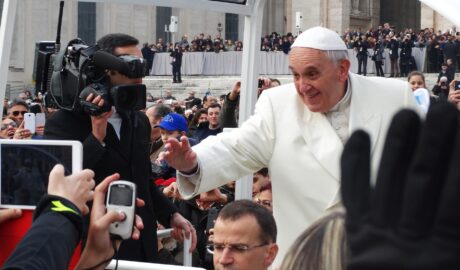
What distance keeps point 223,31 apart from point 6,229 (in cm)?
4138

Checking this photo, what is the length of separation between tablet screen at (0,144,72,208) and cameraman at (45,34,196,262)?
652mm

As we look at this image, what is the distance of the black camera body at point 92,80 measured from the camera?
330cm

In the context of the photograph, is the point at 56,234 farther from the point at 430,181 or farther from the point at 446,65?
the point at 446,65

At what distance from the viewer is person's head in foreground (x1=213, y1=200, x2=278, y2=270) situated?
3.10 metres

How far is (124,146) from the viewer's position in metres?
3.67

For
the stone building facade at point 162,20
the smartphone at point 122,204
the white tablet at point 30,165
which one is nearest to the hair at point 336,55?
the white tablet at point 30,165

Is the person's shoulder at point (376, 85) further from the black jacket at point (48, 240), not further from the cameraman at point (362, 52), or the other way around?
the cameraman at point (362, 52)

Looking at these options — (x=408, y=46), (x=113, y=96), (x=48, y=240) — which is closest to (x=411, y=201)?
(x=48, y=240)

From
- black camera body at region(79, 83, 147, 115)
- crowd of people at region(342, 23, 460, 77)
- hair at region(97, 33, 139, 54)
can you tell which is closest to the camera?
black camera body at region(79, 83, 147, 115)

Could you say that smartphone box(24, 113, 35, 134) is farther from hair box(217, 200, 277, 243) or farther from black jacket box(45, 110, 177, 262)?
hair box(217, 200, 277, 243)

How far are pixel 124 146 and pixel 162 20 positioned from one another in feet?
131

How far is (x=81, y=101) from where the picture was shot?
3.31 m

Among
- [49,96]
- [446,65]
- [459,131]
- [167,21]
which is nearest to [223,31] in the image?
[167,21]

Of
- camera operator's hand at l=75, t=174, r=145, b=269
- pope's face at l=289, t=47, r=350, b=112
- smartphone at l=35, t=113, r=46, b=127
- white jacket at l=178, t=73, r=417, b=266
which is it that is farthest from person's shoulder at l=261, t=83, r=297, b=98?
smartphone at l=35, t=113, r=46, b=127
